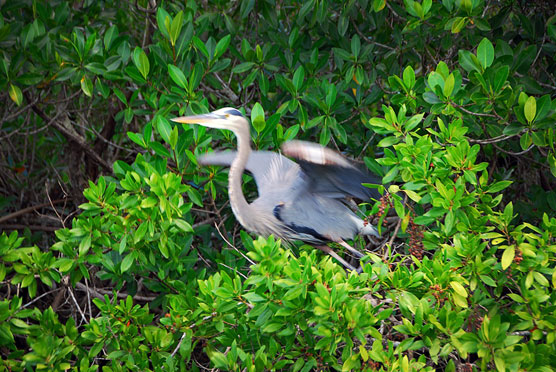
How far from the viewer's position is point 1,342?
2830 millimetres

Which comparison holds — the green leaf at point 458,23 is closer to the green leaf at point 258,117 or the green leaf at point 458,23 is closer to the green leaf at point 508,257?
the green leaf at point 258,117

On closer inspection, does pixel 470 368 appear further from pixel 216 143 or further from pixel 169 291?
pixel 216 143

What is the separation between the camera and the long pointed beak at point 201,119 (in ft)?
10.5

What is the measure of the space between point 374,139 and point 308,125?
683 mm

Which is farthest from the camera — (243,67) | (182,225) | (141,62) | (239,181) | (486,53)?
(243,67)

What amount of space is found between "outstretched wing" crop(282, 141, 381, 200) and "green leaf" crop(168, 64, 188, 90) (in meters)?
0.58

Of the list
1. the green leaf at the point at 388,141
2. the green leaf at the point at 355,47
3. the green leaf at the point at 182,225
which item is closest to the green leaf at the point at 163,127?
the green leaf at the point at 182,225

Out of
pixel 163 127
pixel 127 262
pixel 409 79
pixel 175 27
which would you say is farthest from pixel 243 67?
pixel 127 262

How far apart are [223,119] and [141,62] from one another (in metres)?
0.50

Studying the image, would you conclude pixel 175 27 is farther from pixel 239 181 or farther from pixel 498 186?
pixel 498 186

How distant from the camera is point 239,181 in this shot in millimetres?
3426

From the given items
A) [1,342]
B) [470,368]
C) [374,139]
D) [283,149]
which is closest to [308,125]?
[283,149]

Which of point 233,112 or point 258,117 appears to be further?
point 233,112

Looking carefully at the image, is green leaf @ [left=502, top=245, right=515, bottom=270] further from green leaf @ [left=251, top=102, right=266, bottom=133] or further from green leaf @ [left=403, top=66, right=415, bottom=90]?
green leaf @ [left=251, top=102, right=266, bottom=133]
